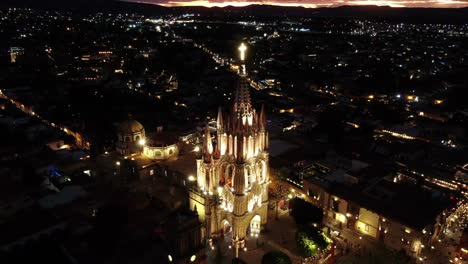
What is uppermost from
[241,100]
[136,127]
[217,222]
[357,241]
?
[241,100]

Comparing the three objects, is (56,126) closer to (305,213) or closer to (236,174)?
(236,174)

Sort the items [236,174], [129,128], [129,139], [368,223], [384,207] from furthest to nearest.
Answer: [129,128] < [129,139] < [368,223] < [384,207] < [236,174]

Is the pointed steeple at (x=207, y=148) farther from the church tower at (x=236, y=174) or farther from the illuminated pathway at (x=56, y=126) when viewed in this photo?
the illuminated pathway at (x=56, y=126)

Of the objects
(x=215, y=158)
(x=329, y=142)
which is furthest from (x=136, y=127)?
(x=329, y=142)

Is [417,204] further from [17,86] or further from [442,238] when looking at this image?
[17,86]

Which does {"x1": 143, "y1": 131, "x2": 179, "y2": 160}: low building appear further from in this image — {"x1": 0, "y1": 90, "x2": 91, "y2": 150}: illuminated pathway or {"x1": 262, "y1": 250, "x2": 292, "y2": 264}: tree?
{"x1": 262, "y1": 250, "x2": 292, "y2": 264}: tree

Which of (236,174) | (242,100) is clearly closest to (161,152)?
(236,174)
